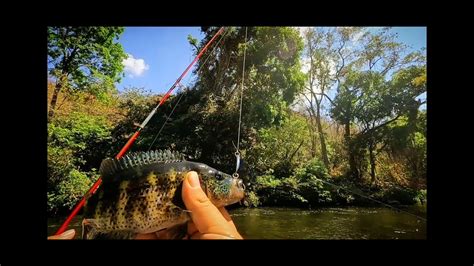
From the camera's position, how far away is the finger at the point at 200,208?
187 centimetres

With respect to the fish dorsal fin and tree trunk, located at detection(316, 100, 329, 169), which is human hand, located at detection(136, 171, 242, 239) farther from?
tree trunk, located at detection(316, 100, 329, 169)

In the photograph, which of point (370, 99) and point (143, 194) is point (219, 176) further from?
point (370, 99)

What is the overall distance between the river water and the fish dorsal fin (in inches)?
214

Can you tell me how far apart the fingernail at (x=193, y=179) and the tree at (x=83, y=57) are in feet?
20.9

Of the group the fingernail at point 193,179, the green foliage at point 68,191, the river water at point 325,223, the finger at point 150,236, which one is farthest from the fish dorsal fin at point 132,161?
the green foliage at point 68,191

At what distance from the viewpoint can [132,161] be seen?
1993 millimetres

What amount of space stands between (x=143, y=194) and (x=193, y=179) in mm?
290

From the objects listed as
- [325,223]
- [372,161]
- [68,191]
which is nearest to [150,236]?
[68,191]

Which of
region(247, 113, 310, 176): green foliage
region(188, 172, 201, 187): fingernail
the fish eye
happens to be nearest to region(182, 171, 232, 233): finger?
region(188, 172, 201, 187): fingernail

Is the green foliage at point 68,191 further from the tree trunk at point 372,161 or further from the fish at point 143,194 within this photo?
the tree trunk at point 372,161
